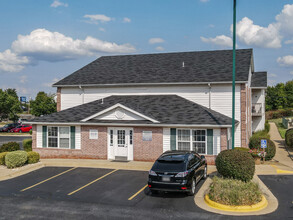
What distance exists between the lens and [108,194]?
1302 cm

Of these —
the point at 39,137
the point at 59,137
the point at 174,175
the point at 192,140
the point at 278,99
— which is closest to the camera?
the point at 174,175

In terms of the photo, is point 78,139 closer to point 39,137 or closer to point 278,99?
point 39,137

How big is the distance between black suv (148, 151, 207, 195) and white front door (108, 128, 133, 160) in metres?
7.38

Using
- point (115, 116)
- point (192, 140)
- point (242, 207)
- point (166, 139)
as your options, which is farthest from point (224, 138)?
point (242, 207)

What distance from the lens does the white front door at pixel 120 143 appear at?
20.2 m

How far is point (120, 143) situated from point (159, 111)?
3538 mm

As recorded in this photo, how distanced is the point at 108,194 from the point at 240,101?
1264 cm

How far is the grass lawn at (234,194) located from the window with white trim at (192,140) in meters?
7.07

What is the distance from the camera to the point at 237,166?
1382cm

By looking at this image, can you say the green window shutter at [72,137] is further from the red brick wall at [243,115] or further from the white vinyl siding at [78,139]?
the red brick wall at [243,115]

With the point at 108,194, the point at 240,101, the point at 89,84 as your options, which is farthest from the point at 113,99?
the point at 108,194

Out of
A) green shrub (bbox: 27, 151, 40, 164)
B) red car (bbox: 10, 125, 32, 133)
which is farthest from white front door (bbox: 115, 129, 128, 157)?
red car (bbox: 10, 125, 32, 133)

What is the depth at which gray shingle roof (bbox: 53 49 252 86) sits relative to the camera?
2334 cm

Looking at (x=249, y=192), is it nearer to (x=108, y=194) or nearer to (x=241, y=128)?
(x=108, y=194)
